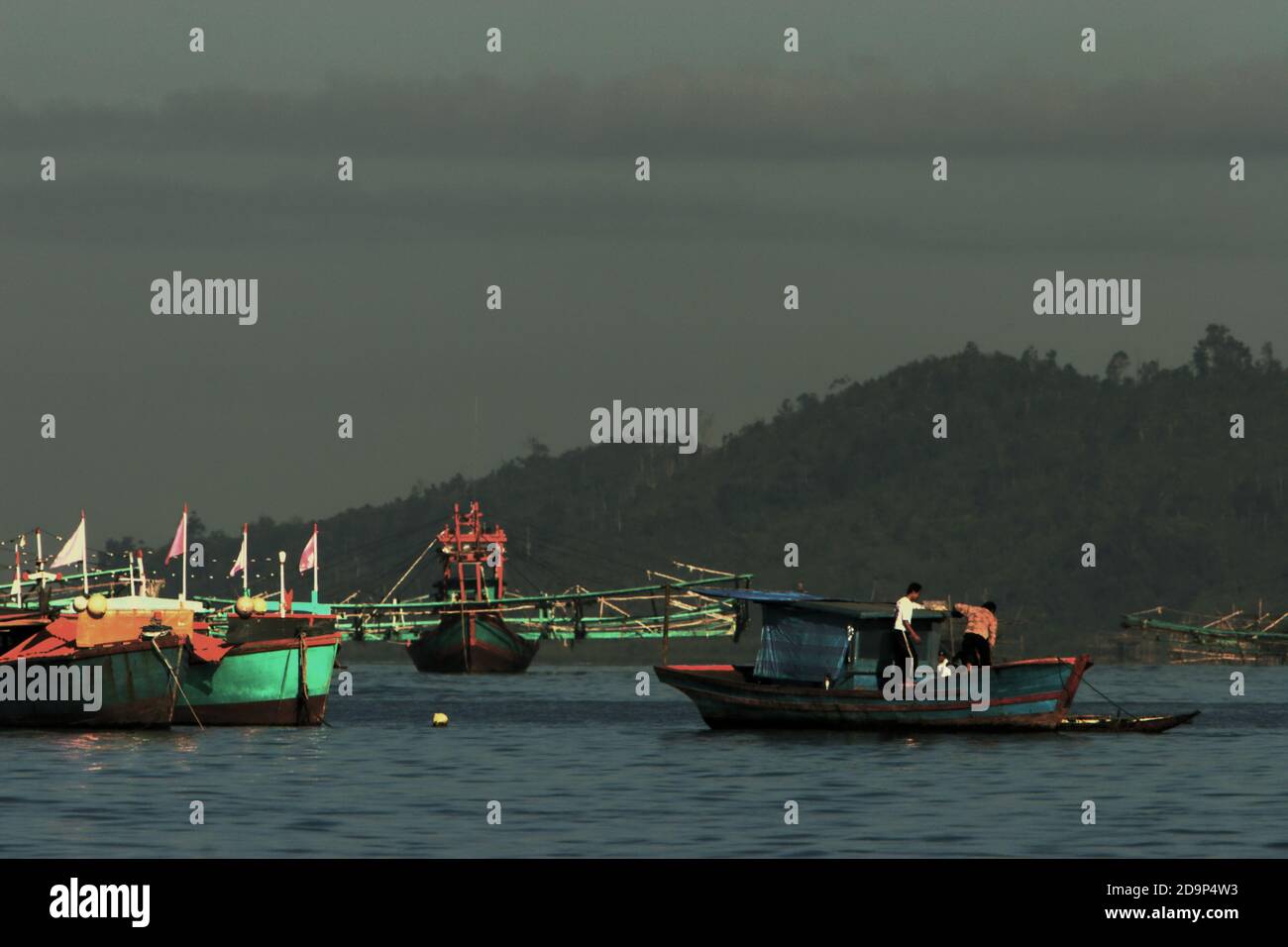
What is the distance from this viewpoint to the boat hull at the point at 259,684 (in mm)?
63531

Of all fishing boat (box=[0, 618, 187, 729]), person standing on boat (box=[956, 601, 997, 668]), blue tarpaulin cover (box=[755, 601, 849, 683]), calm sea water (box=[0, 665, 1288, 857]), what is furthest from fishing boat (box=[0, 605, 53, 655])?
person standing on boat (box=[956, 601, 997, 668])

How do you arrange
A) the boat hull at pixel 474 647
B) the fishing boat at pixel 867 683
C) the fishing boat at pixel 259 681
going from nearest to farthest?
the fishing boat at pixel 867 683
the fishing boat at pixel 259 681
the boat hull at pixel 474 647

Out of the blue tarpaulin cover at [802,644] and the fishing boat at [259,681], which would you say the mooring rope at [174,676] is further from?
the blue tarpaulin cover at [802,644]

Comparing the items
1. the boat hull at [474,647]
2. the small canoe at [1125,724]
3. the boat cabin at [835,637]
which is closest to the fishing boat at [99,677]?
the boat cabin at [835,637]

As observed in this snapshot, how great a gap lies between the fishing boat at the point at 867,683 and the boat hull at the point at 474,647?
103 metres

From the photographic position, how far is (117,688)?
6019cm

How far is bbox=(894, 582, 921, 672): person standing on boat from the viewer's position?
5697 centimetres

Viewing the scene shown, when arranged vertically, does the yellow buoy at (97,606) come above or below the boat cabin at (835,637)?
above

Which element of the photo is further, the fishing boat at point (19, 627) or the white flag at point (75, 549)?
the white flag at point (75, 549)

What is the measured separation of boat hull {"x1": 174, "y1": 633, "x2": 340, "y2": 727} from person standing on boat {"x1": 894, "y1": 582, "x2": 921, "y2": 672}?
51.8ft
